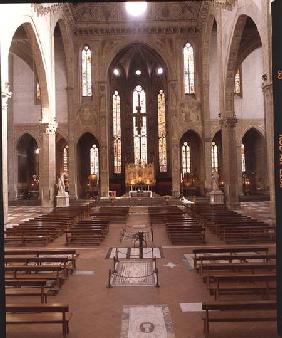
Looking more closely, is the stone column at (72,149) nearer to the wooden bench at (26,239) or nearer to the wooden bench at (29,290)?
the wooden bench at (26,239)

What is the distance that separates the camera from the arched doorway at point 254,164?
39.5m

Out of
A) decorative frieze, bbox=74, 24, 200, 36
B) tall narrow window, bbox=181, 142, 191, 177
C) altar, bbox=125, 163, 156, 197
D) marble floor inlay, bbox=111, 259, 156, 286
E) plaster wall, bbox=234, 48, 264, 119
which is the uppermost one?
decorative frieze, bbox=74, 24, 200, 36

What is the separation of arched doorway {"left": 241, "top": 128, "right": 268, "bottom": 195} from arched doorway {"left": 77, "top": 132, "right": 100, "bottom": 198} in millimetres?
15055

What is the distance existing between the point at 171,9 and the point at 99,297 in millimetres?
33977

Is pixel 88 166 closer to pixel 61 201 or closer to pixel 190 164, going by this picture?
pixel 190 164

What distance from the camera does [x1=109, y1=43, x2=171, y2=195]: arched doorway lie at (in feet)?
146

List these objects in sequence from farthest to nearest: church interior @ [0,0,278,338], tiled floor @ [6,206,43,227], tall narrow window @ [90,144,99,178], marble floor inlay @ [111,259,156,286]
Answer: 1. tall narrow window @ [90,144,99,178]
2. tiled floor @ [6,206,43,227]
3. marble floor inlay @ [111,259,156,286]
4. church interior @ [0,0,278,338]

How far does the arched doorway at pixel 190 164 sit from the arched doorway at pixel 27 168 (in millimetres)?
14883

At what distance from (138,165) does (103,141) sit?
4695 mm

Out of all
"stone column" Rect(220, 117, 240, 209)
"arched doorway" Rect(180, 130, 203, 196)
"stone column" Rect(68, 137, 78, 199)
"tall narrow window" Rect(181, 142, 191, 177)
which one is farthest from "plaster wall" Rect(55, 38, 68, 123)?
"stone column" Rect(220, 117, 240, 209)

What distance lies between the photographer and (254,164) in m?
41.5

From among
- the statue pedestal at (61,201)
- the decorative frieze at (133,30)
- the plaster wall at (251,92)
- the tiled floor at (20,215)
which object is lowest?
the tiled floor at (20,215)

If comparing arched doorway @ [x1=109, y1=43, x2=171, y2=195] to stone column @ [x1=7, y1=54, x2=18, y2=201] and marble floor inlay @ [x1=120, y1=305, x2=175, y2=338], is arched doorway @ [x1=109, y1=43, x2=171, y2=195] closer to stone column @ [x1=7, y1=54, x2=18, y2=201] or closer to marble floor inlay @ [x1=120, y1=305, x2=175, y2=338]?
stone column @ [x1=7, y1=54, x2=18, y2=201]

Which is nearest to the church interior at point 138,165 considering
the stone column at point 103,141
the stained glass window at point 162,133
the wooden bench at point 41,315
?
the wooden bench at point 41,315
